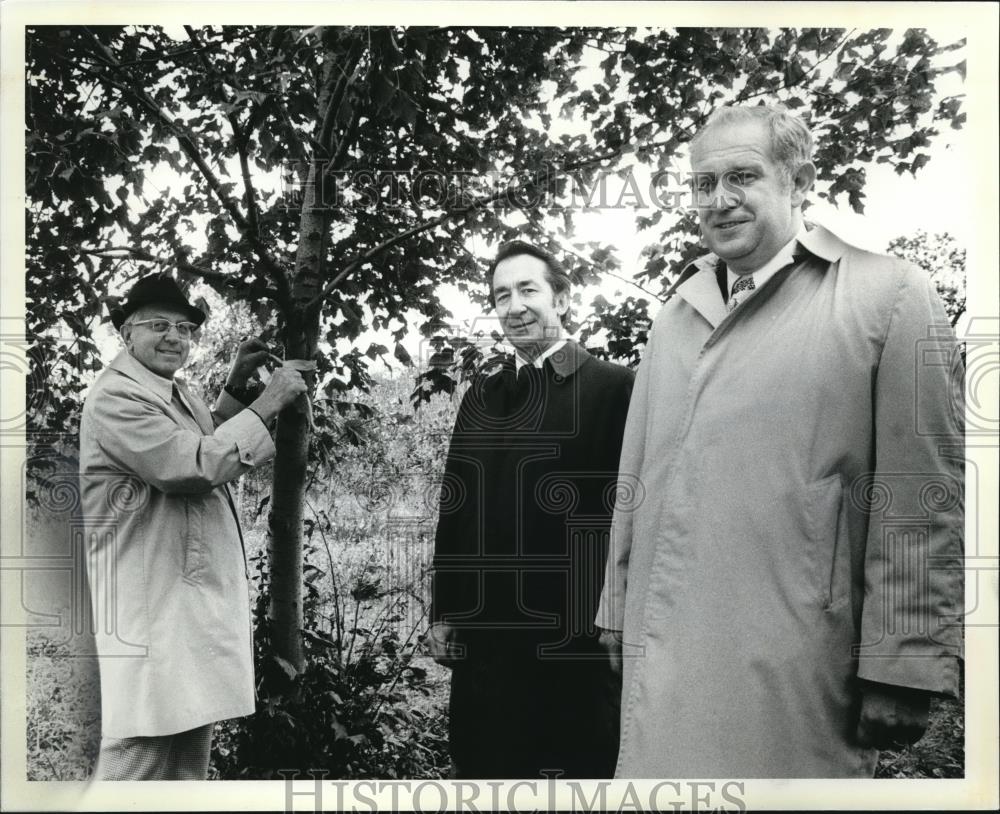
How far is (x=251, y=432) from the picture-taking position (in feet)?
10.4

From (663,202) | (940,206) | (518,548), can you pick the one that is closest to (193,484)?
(518,548)

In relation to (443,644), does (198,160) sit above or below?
above

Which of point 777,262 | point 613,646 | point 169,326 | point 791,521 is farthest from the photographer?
point 169,326

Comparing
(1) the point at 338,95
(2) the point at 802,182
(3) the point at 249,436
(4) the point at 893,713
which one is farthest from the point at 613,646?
(1) the point at 338,95

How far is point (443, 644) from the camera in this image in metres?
3.25

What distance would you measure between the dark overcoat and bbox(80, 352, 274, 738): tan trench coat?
0.74 meters

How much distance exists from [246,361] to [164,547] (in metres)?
0.69

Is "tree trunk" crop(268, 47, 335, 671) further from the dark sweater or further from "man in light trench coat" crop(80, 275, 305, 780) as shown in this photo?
the dark sweater

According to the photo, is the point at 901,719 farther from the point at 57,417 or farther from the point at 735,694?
the point at 57,417

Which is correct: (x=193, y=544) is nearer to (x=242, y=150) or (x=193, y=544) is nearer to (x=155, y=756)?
(x=155, y=756)

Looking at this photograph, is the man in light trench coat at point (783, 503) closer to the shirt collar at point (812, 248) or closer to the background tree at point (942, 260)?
the shirt collar at point (812, 248)

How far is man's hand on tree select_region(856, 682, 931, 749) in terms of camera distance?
2725 millimetres

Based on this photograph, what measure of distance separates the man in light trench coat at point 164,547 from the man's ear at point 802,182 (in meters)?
1.84

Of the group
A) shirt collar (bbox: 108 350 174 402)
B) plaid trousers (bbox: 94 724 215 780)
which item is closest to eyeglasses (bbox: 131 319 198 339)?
shirt collar (bbox: 108 350 174 402)
